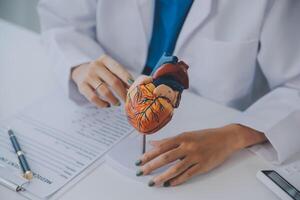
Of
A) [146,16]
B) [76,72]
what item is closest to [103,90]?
[76,72]

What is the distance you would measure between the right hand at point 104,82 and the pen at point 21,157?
0.14 metres

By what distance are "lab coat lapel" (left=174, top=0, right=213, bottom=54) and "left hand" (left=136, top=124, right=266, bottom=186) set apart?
0.69ft

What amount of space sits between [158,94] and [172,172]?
127 mm

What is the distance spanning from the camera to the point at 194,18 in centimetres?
83

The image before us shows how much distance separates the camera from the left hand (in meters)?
0.65

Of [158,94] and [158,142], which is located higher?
[158,94]

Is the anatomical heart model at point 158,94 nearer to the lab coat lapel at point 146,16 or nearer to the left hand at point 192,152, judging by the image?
the left hand at point 192,152

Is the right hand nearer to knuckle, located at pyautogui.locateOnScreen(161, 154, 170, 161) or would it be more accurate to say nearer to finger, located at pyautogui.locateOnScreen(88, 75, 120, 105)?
finger, located at pyautogui.locateOnScreen(88, 75, 120, 105)

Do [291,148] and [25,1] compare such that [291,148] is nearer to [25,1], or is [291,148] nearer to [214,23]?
[214,23]

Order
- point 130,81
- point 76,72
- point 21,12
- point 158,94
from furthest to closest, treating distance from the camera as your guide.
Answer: point 21,12 < point 76,72 < point 130,81 < point 158,94

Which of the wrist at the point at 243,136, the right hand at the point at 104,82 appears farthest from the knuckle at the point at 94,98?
the wrist at the point at 243,136

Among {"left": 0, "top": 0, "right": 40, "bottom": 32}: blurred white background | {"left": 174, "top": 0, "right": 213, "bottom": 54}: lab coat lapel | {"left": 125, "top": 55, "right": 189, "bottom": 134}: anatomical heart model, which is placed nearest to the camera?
{"left": 125, "top": 55, "right": 189, "bottom": 134}: anatomical heart model

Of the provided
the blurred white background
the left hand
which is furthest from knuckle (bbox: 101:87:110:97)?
the blurred white background

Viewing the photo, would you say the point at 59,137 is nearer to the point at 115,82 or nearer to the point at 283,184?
the point at 115,82
